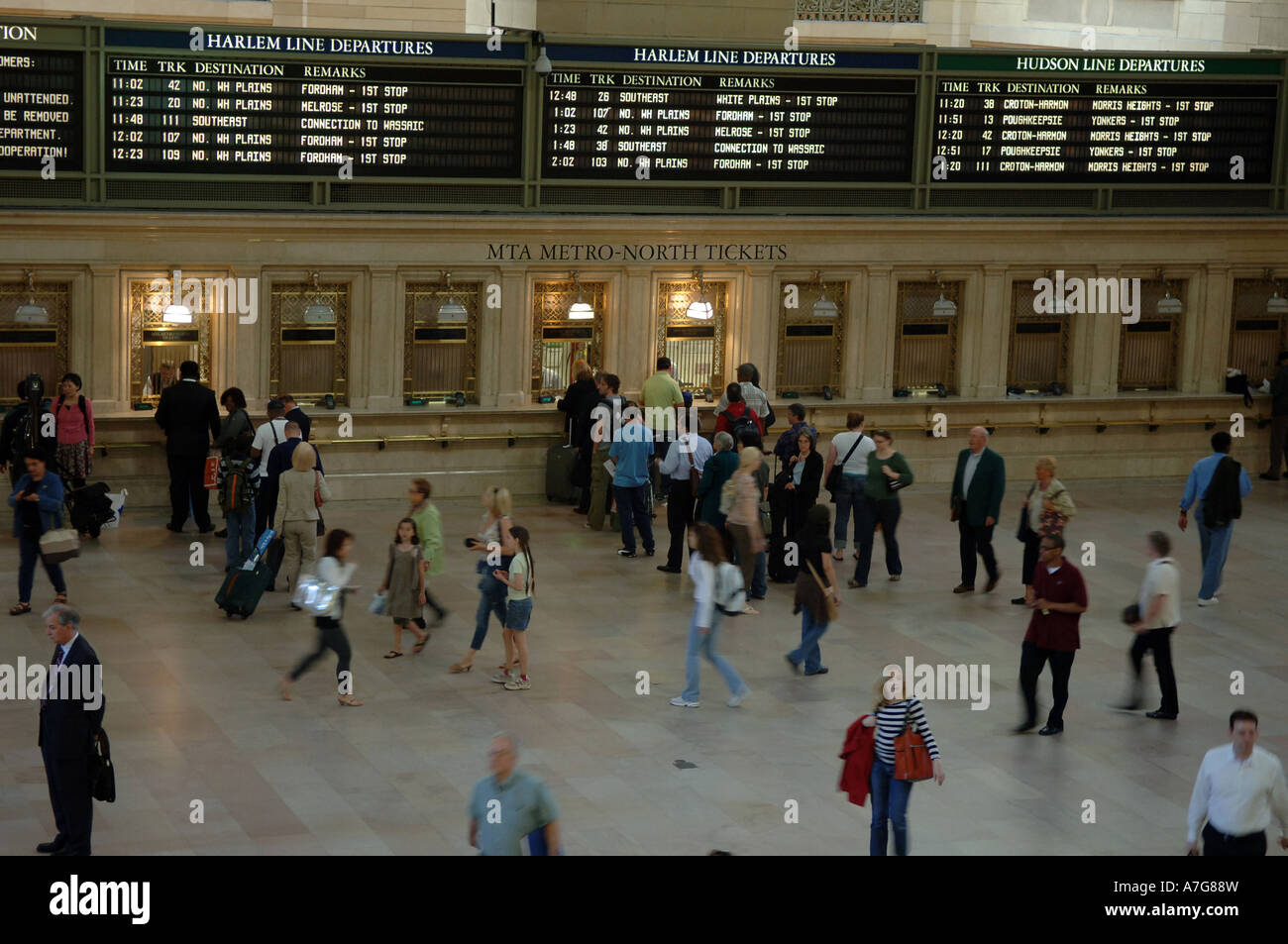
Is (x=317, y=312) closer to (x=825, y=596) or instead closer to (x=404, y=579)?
(x=404, y=579)

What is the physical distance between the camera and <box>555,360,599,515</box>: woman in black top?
19641 mm

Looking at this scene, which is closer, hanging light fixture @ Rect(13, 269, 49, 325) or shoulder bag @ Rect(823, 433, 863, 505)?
shoulder bag @ Rect(823, 433, 863, 505)

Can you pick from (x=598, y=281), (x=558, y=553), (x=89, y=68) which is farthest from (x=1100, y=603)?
(x=89, y=68)

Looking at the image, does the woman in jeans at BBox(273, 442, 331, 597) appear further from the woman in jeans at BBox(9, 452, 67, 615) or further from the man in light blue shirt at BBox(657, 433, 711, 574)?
the man in light blue shirt at BBox(657, 433, 711, 574)

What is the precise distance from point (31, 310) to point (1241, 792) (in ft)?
43.3

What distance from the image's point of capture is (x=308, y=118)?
758 inches

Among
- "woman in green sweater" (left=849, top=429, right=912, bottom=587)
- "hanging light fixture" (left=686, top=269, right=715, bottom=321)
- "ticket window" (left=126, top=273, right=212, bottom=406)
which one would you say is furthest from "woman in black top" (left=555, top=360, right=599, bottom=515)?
"ticket window" (left=126, top=273, right=212, bottom=406)

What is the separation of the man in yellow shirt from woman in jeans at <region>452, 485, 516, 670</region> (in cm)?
565

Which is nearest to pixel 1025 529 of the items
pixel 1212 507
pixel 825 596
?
pixel 1212 507

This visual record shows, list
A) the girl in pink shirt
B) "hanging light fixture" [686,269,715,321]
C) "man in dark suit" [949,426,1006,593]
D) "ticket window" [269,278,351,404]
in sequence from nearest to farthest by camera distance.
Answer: "man in dark suit" [949,426,1006,593] → the girl in pink shirt → "ticket window" [269,278,351,404] → "hanging light fixture" [686,269,715,321]

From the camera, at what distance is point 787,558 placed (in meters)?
17.6

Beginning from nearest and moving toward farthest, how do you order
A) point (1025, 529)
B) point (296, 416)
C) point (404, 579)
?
point (404, 579), point (1025, 529), point (296, 416)
